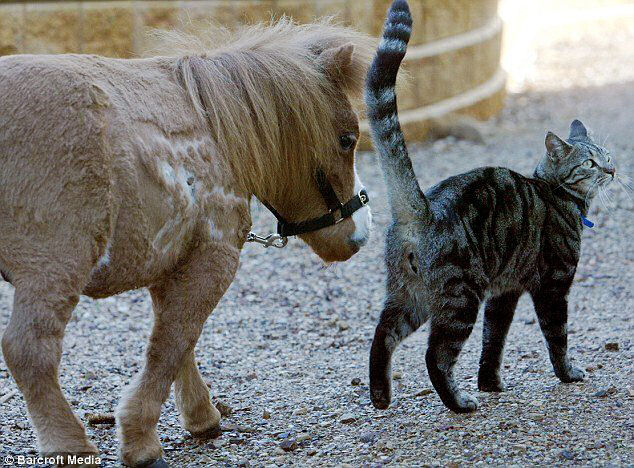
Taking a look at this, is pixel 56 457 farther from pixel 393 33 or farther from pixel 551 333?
pixel 551 333

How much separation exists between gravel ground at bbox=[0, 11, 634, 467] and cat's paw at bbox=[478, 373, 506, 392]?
0.21ft

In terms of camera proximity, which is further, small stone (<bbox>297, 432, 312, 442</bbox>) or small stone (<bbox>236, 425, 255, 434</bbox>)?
small stone (<bbox>236, 425, 255, 434</bbox>)

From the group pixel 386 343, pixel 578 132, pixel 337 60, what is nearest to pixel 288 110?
pixel 337 60

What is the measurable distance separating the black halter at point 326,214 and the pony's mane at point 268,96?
11cm

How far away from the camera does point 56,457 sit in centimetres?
280

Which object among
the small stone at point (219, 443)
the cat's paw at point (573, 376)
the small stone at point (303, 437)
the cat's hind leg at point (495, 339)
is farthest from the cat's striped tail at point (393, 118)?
the small stone at point (219, 443)

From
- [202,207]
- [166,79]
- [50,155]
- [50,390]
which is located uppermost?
[166,79]

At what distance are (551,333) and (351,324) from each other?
1.66 metres

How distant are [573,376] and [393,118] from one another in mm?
1527

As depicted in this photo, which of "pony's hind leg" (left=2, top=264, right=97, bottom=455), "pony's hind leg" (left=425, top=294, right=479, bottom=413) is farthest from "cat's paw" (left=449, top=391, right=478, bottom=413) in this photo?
"pony's hind leg" (left=2, top=264, right=97, bottom=455)

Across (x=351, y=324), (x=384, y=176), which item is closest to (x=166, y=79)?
(x=384, y=176)

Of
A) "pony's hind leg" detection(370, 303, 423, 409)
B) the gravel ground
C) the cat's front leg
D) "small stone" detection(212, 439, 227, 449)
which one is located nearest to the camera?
the gravel ground

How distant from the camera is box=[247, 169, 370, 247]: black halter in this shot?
11.9ft

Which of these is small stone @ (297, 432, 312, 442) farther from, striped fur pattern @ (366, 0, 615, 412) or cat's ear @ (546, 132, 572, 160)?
cat's ear @ (546, 132, 572, 160)
